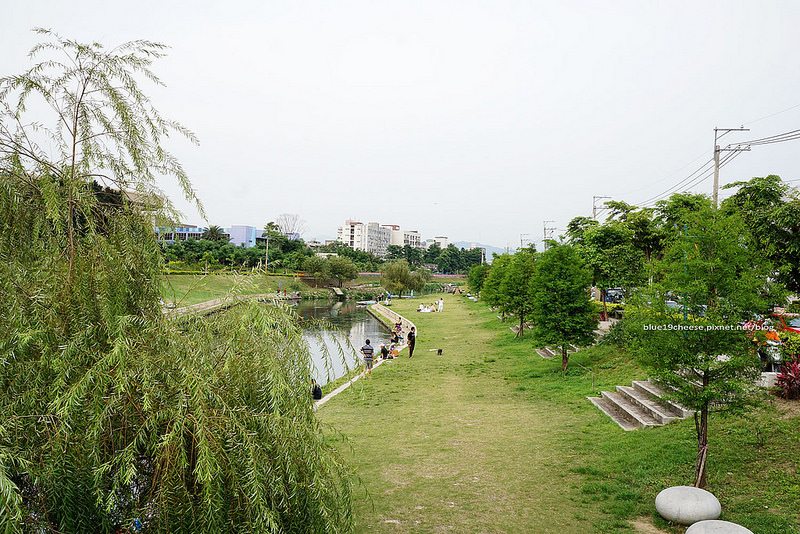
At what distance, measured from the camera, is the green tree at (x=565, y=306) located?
57.7 ft

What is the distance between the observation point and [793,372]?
1029 centimetres

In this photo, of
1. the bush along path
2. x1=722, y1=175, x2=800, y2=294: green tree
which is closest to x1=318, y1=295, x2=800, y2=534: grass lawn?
the bush along path

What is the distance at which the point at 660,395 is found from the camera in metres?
12.3

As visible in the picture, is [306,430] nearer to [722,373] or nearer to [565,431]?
[722,373]

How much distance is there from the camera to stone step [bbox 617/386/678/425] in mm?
10891

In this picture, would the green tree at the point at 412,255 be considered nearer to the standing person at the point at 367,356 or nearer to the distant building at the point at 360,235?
the distant building at the point at 360,235

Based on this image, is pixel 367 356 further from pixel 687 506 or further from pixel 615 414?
pixel 687 506

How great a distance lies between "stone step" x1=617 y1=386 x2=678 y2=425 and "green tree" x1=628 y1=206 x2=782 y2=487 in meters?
2.71

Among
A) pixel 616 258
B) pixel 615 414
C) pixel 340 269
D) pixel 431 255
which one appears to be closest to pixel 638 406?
pixel 615 414

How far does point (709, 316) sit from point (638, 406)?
5163 millimetres

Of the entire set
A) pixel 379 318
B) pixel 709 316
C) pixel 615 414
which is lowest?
pixel 379 318

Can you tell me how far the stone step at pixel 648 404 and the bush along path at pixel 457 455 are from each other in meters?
1.66

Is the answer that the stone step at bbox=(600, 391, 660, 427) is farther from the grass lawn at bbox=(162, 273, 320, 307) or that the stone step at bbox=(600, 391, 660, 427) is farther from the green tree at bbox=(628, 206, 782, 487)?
the grass lawn at bbox=(162, 273, 320, 307)

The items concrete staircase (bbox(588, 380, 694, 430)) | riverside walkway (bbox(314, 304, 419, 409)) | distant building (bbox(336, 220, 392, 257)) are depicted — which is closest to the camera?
Result: concrete staircase (bbox(588, 380, 694, 430))
